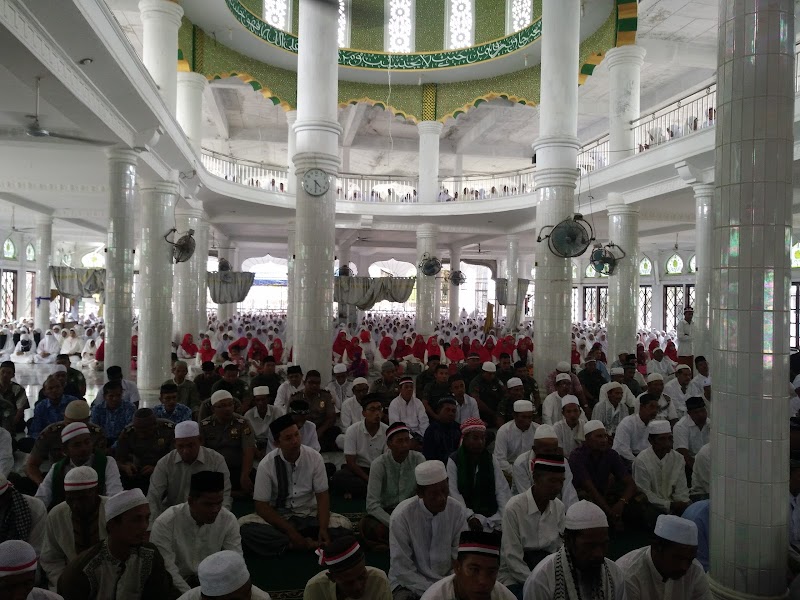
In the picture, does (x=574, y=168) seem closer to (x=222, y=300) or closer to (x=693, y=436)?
(x=693, y=436)

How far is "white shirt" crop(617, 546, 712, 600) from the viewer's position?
244 centimetres

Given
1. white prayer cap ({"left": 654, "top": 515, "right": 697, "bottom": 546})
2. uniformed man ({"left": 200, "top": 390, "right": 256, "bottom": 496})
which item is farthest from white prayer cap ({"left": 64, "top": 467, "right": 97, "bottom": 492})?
white prayer cap ({"left": 654, "top": 515, "right": 697, "bottom": 546})

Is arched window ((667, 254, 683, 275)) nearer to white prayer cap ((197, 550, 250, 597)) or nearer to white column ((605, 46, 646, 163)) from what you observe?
white column ((605, 46, 646, 163))

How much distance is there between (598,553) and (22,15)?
466cm

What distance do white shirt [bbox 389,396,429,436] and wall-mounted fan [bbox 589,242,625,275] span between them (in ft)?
18.1

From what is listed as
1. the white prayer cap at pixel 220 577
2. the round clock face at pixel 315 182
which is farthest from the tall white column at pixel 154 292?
the white prayer cap at pixel 220 577

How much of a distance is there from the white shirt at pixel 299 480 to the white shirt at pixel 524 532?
1175 millimetres

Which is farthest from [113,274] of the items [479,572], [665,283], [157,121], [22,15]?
[665,283]

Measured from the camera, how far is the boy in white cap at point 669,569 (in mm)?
2379

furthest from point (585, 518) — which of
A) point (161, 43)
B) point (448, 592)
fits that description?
point (161, 43)

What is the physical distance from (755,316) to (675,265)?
1906 centimetres

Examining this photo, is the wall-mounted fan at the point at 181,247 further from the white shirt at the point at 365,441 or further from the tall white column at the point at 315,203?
the white shirt at the point at 365,441

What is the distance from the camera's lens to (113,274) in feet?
23.7

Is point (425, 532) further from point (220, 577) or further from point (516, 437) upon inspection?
point (516, 437)
